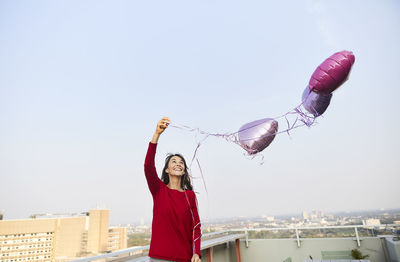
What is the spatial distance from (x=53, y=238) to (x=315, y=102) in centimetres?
5431

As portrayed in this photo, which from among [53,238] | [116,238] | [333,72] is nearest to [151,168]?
[333,72]

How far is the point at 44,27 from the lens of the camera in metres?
7.32

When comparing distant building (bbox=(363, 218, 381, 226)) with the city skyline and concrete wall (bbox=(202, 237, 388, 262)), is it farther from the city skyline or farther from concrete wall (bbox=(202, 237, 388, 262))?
the city skyline

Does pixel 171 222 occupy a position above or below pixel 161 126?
below

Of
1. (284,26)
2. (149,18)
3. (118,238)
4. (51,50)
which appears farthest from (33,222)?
(284,26)

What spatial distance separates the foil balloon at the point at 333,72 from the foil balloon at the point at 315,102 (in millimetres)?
100

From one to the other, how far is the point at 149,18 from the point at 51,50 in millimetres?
4348

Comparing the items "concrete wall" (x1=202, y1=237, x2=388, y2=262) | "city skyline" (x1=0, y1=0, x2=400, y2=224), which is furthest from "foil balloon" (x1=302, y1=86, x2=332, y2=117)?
"concrete wall" (x1=202, y1=237, x2=388, y2=262)

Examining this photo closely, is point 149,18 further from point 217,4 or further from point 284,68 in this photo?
point 284,68

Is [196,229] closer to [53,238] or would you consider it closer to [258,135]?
[258,135]

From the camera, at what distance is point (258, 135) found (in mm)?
1807

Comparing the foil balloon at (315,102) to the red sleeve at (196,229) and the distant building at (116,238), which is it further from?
the distant building at (116,238)

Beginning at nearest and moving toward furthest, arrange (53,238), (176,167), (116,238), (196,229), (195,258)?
(195,258), (196,229), (176,167), (53,238), (116,238)

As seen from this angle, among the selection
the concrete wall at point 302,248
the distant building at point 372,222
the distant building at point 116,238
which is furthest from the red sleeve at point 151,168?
the distant building at point 116,238
